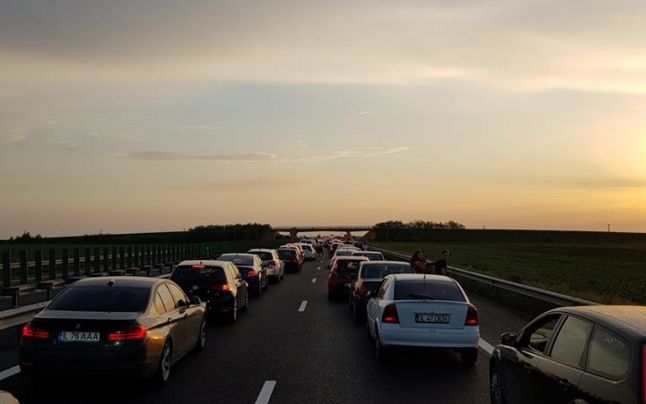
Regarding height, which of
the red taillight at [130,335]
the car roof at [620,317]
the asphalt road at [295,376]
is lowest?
the asphalt road at [295,376]

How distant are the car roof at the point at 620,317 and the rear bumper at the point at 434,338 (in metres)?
4.42

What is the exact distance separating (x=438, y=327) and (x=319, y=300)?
11.6 metres

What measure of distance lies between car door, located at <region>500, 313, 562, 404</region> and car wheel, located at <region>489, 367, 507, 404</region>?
0.60 ft

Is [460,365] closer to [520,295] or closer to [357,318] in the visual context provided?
[357,318]

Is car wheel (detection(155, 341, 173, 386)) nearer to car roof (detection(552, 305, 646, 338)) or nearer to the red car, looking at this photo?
car roof (detection(552, 305, 646, 338))

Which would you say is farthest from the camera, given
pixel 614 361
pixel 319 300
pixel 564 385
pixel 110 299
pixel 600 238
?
pixel 600 238

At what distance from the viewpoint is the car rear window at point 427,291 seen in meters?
11.0

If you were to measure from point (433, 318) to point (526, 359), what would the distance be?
414cm

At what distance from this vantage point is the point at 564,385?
5316 millimetres

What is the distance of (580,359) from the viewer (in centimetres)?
526

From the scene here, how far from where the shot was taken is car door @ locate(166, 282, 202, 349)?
10.3 metres

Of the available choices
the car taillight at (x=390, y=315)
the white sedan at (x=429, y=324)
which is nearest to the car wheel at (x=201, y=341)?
the white sedan at (x=429, y=324)

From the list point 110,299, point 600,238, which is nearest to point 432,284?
point 110,299

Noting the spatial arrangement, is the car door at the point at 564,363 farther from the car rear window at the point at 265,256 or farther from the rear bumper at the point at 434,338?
the car rear window at the point at 265,256
